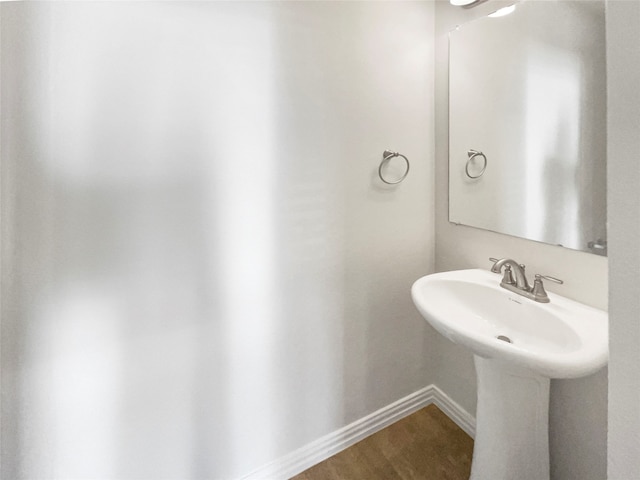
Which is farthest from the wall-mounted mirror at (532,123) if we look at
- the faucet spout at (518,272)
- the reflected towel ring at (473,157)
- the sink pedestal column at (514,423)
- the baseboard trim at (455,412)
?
the baseboard trim at (455,412)

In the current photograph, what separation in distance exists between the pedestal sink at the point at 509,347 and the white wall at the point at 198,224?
1.25 feet

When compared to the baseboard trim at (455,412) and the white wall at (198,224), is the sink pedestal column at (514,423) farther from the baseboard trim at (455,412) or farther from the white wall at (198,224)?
the white wall at (198,224)

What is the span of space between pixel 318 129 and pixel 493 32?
2.66 ft

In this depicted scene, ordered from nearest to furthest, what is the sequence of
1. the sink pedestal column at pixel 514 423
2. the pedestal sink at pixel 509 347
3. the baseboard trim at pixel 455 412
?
the pedestal sink at pixel 509 347 < the sink pedestal column at pixel 514 423 < the baseboard trim at pixel 455 412

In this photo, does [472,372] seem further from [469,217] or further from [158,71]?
[158,71]

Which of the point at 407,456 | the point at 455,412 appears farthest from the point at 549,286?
the point at 407,456

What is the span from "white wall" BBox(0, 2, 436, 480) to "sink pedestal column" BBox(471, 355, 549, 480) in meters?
0.53

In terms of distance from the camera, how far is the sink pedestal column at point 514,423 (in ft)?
3.41

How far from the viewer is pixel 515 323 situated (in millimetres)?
1156

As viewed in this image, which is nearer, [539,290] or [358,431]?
[539,290]

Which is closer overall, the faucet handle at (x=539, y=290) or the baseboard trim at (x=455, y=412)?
the faucet handle at (x=539, y=290)

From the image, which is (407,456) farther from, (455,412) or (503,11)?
(503,11)
